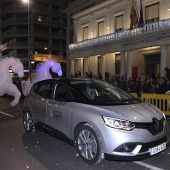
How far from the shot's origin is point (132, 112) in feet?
16.5

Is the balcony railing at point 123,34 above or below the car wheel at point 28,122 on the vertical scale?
above

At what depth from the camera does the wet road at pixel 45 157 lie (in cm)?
508

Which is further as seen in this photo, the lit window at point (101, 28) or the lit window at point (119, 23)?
the lit window at point (101, 28)

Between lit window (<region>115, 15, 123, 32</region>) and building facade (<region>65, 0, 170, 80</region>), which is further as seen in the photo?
lit window (<region>115, 15, 123, 32</region>)

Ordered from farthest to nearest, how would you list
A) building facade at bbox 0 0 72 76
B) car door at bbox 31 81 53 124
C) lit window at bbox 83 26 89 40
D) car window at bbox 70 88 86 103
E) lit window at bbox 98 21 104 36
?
1. building facade at bbox 0 0 72 76
2. lit window at bbox 83 26 89 40
3. lit window at bbox 98 21 104 36
4. car door at bbox 31 81 53 124
5. car window at bbox 70 88 86 103

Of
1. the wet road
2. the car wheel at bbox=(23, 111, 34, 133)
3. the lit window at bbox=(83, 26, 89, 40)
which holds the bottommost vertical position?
the wet road

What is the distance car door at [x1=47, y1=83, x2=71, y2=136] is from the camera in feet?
19.1

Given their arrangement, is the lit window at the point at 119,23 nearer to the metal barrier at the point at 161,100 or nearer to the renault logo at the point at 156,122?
the metal barrier at the point at 161,100

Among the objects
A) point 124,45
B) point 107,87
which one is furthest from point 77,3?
point 107,87

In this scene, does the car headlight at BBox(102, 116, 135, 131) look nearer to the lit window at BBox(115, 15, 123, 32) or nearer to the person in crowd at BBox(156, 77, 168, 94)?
the person in crowd at BBox(156, 77, 168, 94)

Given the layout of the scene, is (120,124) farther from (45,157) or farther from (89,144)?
(45,157)

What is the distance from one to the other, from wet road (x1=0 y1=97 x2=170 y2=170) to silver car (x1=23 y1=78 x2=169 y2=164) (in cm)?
31

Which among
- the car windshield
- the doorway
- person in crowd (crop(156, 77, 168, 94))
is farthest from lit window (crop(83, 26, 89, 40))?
the car windshield

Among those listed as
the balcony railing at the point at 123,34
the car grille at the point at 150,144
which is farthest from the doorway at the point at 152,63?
the car grille at the point at 150,144
